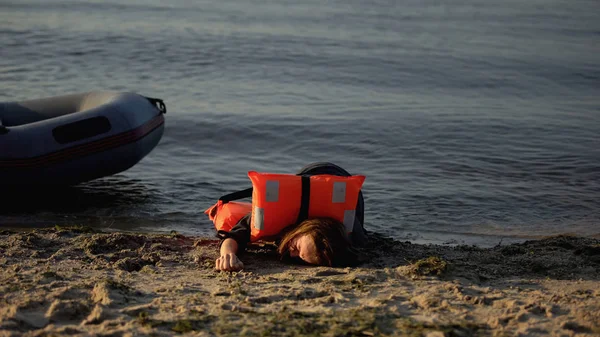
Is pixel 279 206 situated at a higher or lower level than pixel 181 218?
higher

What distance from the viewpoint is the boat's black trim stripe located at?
659cm

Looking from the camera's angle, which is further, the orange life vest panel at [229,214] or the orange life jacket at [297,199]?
the orange life vest panel at [229,214]

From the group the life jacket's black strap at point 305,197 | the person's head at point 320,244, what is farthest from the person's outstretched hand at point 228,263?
the life jacket's black strap at point 305,197

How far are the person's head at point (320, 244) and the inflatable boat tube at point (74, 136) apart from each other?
10.2 ft

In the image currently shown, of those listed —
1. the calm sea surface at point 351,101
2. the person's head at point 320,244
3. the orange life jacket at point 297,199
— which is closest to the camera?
the person's head at point 320,244

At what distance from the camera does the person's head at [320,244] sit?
14.1ft

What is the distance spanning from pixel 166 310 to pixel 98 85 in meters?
9.18

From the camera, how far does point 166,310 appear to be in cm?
350

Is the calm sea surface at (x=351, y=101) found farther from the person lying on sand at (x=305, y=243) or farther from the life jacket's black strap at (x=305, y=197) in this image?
the life jacket's black strap at (x=305, y=197)

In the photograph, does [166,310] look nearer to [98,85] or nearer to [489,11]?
[98,85]

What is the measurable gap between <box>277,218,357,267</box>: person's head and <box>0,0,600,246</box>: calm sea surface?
1.89 meters

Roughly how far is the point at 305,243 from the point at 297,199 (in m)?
0.35

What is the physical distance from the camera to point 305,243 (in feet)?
14.3

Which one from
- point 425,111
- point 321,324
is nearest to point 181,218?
point 321,324
